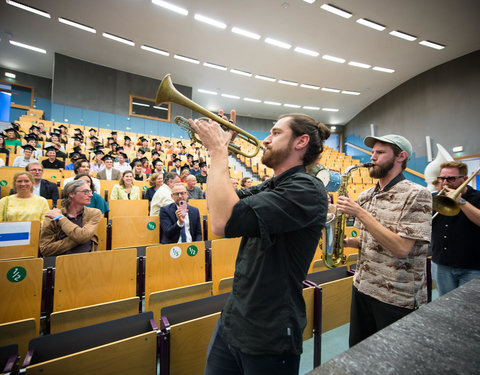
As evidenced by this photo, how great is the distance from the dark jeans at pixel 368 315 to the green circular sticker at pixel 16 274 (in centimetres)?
246

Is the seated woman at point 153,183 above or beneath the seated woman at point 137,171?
beneath

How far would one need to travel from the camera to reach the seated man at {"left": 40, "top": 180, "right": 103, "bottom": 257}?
90.0 inches

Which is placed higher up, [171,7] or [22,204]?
[171,7]

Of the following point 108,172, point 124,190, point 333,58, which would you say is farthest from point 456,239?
point 333,58

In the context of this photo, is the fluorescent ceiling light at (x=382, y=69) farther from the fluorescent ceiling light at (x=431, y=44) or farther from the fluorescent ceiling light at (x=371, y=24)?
the fluorescent ceiling light at (x=371, y=24)

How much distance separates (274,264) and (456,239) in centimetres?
221

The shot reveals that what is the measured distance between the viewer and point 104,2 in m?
7.43

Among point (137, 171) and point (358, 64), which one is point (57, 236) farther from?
point (358, 64)

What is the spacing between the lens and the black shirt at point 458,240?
206 cm

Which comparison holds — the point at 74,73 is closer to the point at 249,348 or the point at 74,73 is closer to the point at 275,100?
the point at 275,100

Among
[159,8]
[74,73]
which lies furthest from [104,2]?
[74,73]

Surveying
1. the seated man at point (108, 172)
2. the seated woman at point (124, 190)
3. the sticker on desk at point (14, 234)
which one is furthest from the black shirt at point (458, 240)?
the seated man at point (108, 172)

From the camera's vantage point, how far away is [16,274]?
177cm

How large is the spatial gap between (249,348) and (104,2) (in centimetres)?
1020
